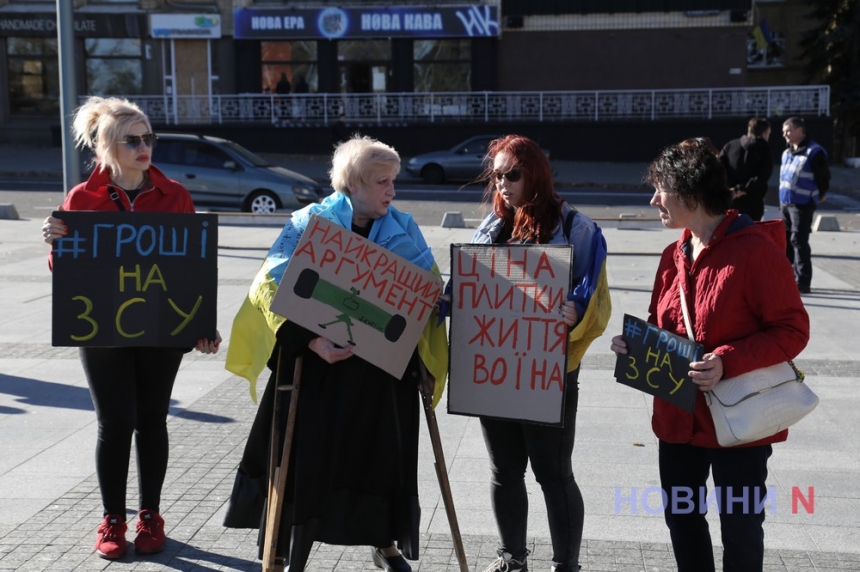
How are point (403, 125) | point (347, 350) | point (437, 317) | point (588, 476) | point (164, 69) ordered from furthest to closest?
point (164, 69) < point (403, 125) < point (588, 476) < point (437, 317) < point (347, 350)

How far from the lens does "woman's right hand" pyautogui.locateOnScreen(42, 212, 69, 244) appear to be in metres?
4.29

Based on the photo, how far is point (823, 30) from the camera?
111ft

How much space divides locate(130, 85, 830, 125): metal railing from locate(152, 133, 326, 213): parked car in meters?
12.3

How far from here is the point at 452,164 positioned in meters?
26.4

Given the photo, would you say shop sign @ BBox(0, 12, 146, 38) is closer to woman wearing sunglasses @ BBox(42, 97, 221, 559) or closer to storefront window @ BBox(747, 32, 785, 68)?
storefront window @ BBox(747, 32, 785, 68)

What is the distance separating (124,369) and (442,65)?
29.8 metres

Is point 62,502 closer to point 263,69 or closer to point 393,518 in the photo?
point 393,518

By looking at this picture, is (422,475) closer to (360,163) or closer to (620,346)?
Result: (620,346)

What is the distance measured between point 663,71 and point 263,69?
41.9ft

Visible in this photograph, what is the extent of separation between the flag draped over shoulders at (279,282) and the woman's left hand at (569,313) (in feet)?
1.72

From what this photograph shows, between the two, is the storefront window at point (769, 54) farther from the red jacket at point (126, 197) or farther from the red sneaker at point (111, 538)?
the red sneaker at point (111, 538)

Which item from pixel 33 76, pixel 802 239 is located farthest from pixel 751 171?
pixel 33 76

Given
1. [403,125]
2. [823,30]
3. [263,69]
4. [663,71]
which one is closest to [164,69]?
[263,69]

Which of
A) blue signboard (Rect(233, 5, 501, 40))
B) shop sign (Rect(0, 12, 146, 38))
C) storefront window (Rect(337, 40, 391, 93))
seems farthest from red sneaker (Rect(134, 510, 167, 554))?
shop sign (Rect(0, 12, 146, 38))
